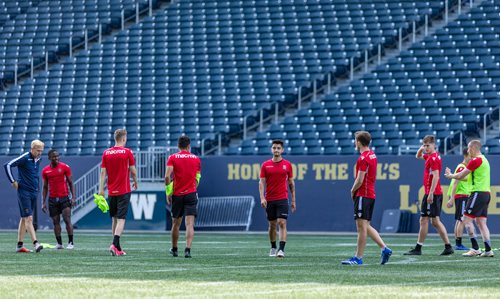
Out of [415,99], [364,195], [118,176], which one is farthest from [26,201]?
[415,99]

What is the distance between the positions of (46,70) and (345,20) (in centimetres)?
1063

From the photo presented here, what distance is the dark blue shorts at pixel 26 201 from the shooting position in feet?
68.9

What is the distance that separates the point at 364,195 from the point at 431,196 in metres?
3.83

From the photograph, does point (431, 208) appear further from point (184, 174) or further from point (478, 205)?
point (184, 174)

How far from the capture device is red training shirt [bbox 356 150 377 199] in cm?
1647

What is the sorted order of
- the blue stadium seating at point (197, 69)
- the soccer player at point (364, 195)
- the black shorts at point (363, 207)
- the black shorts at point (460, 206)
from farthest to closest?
1. the blue stadium seating at point (197, 69)
2. the black shorts at point (460, 206)
3. the black shorts at point (363, 207)
4. the soccer player at point (364, 195)

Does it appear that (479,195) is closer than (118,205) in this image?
Yes

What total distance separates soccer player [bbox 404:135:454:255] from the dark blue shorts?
651 centimetres

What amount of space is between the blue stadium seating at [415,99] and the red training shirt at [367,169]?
16.9 metres

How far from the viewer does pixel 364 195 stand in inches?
656

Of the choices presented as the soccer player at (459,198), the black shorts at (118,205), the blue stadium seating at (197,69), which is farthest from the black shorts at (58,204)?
the blue stadium seating at (197,69)

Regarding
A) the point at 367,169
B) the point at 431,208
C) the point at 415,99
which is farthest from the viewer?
the point at 415,99

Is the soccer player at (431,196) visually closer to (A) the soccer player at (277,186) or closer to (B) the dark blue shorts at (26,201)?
(A) the soccer player at (277,186)

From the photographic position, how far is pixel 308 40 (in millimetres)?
39688
